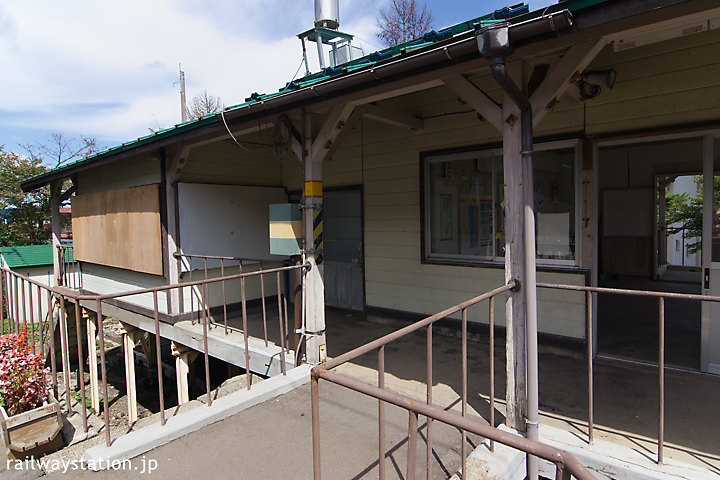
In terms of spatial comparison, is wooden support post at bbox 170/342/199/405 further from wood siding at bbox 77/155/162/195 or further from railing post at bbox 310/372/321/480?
railing post at bbox 310/372/321/480

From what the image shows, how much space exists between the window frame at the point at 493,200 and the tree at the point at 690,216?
3.58 ft

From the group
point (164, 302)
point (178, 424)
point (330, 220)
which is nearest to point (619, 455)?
point (178, 424)

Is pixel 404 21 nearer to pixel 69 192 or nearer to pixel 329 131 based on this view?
pixel 69 192

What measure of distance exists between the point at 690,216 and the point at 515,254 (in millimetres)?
9467

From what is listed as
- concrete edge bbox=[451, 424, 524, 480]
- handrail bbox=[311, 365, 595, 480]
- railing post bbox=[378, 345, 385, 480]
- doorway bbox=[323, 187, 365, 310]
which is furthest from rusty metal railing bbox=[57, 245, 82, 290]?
handrail bbox=[311, 365, 595, 480]

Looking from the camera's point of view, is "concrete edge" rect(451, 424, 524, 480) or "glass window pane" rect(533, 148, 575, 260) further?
"glass window pane" rect(533, 148, 575, 260)

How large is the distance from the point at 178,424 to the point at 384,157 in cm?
397

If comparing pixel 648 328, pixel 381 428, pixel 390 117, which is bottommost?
pixel 648 328

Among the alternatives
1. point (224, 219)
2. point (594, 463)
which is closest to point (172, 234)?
point (224, 219)

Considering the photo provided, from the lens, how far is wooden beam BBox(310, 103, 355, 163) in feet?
12.3

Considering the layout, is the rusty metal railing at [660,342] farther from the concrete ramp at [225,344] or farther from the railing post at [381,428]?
the concrete ramp at [225,344]

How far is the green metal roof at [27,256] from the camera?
12.5 meters

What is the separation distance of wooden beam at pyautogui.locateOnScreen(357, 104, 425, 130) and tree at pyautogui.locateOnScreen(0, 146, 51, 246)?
17.5 meters

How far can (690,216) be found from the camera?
954 cm
